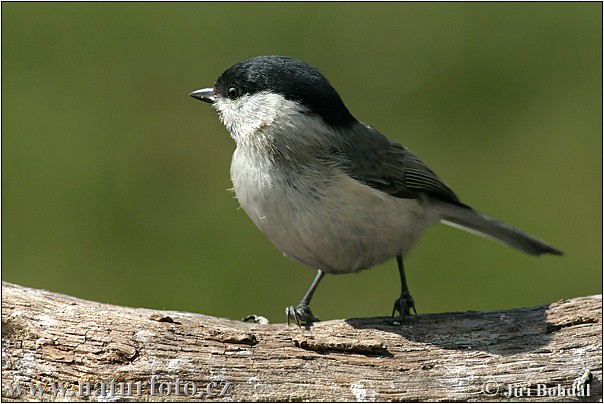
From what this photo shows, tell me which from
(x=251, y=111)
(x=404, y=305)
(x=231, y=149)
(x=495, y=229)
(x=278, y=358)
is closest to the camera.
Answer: (x=278, y=358)

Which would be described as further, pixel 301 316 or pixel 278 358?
pixel 301 316

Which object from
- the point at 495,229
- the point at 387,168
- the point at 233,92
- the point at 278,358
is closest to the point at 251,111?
the point at 233,92

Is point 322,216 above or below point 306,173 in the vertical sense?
below

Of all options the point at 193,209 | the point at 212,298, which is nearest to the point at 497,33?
the point at 193,209

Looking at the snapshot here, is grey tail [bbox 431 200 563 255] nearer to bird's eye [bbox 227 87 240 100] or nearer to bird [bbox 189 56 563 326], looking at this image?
bird [bbox 189 56 563 326]

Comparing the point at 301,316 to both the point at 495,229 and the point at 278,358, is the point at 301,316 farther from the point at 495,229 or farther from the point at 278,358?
the point at 495,229

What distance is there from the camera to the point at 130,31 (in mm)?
6148

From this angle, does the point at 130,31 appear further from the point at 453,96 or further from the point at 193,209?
the point at 453,96

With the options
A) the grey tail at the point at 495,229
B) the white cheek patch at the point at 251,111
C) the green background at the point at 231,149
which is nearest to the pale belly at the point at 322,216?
the white cheek patch at the point at 251,111

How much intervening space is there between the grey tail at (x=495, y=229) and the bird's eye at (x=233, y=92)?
1.20m

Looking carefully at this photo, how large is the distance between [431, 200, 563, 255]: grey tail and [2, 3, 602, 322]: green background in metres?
0.96

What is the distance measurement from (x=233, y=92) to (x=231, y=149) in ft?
6.49

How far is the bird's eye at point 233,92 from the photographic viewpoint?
2990 mm

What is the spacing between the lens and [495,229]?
3.62 metres
